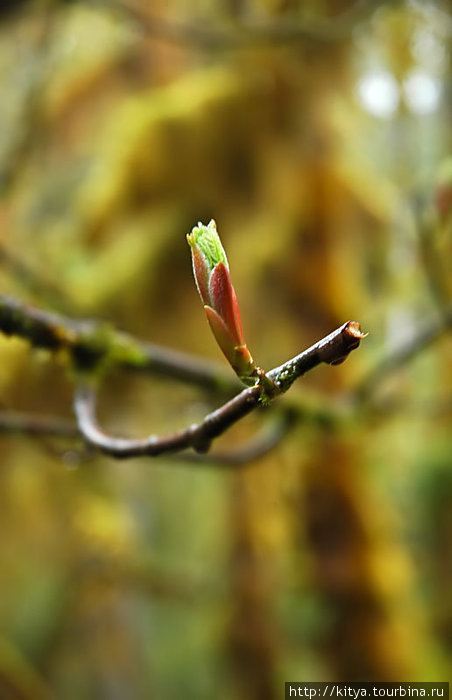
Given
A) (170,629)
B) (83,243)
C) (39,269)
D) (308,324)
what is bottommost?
(170,629)

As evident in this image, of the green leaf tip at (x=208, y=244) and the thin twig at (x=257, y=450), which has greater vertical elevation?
the thin twig at (x=257, y=450)

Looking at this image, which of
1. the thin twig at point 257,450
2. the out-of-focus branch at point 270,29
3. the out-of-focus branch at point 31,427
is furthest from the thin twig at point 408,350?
the out-of-focus branch at point 270,29

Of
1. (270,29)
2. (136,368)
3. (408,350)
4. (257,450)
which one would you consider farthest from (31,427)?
(270,29)

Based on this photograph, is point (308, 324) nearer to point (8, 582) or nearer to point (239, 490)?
point (239, 490)

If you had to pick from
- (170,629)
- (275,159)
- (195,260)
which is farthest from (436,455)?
(195,260)

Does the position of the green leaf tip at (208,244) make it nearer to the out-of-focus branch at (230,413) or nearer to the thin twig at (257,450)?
the out-of-focus branch at (230,413)

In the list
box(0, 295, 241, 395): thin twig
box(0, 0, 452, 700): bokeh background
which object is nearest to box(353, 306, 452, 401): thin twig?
box(0, 295, 241, 395): thin twig
